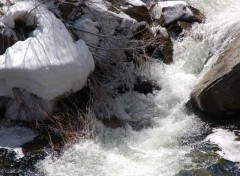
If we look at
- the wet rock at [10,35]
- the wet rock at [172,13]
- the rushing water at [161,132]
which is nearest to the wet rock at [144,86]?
the rushing water at [161,132]

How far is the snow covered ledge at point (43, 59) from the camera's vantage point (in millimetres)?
5551

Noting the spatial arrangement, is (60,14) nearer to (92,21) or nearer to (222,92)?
(92,21)

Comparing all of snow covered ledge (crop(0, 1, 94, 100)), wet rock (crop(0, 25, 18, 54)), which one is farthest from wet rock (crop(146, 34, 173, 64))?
wet rock (crop(0, 25, 18, 54))

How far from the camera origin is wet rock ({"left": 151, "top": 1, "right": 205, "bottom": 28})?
800 cm

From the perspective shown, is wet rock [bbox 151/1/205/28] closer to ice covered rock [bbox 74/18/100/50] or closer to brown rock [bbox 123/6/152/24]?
brown rock [bbox 123/6/152/24]

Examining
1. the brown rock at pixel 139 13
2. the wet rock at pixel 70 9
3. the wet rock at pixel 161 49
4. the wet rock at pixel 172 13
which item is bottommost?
the wet rock at pixel 161 49

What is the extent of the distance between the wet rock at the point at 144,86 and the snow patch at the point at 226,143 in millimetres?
1281

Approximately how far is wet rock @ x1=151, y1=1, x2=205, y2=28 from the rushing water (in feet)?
0.83

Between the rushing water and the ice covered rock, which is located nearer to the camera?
the rushing water

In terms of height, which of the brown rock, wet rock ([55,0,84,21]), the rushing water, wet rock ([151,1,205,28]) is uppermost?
wet rock ([55,0,84,21])

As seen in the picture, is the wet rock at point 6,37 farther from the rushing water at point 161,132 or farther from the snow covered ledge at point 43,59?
the rushing water at point 161,132

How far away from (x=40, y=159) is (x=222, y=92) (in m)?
2.44

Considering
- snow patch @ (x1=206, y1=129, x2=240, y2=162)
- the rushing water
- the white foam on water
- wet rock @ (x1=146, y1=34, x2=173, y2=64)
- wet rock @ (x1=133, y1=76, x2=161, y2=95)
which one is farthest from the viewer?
wet rock @ (x1=146, y1=34, x2=173, y2=64)

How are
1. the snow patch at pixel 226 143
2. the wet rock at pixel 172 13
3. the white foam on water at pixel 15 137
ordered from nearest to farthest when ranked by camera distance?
1. the snow patch at pixel 226 143
2. the white foam on water at pixel 15 137
3. the wet rock at pixel 172 13
